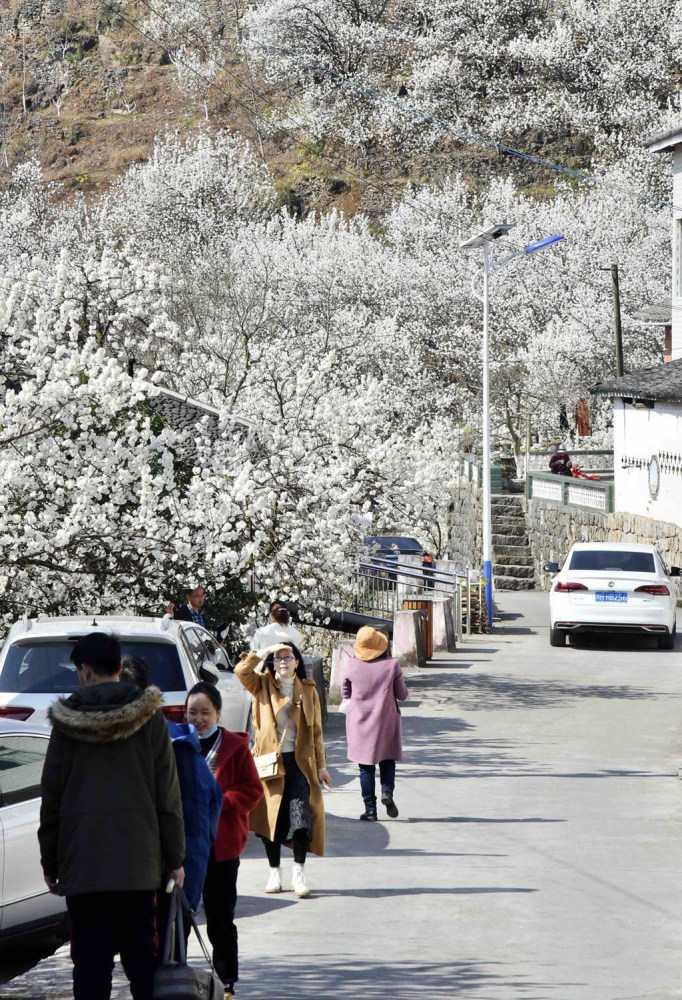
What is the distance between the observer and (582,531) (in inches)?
1423

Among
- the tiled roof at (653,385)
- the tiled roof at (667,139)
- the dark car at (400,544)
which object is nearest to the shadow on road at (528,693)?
the dark car at (400,544)

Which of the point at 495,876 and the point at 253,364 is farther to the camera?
the point at 253,364

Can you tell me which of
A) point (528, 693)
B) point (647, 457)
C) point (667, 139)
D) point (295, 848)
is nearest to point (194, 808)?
point (295, 848)

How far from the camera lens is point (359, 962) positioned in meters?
6.63

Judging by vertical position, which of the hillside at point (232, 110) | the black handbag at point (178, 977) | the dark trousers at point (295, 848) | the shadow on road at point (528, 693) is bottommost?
the dark trousers at point (295, 848)

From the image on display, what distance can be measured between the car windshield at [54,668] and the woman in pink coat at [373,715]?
157 cm

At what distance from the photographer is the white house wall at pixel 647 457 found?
31234 millimetres

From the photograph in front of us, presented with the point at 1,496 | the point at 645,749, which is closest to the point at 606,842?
the point at 645,749

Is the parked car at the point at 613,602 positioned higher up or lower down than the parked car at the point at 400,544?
lower down

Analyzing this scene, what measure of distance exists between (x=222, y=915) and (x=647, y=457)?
28.1m

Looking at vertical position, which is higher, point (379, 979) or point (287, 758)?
point (287, 758)

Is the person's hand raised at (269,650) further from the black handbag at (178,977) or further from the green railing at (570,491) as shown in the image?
the green railing at (570,491)

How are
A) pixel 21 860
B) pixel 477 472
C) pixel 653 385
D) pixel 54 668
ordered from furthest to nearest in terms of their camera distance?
pixel 477 472
pixel 653 385
pixel 54 668
pixel 21 860

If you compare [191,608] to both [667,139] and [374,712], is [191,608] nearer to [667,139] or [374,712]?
[374,712]
